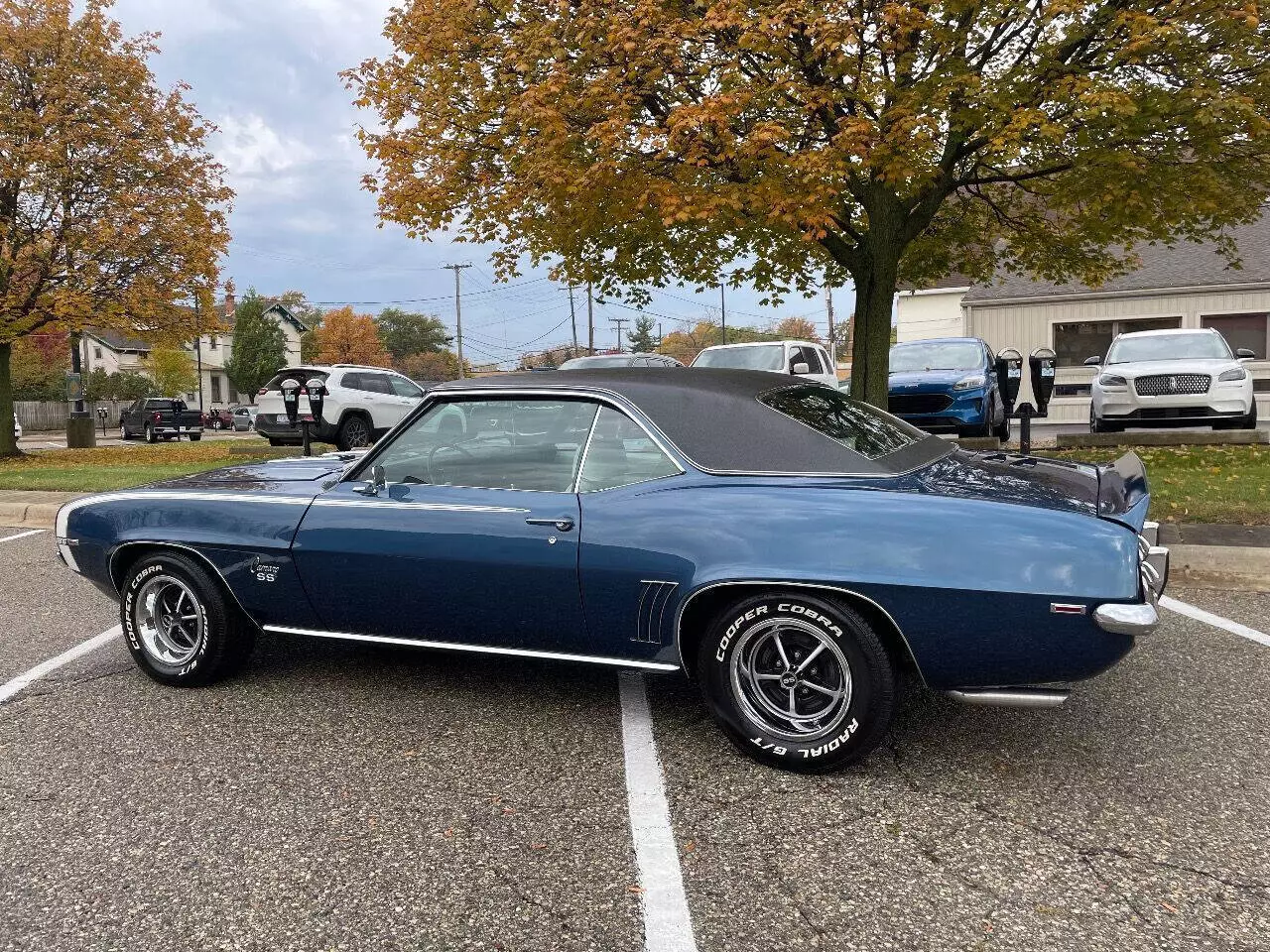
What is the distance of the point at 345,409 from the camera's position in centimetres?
1444

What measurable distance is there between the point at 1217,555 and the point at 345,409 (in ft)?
39.6

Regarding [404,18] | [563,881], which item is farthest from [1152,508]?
[404,18]

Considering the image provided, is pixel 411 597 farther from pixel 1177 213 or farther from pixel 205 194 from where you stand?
pixel 205 194

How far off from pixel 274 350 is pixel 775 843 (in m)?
67.5

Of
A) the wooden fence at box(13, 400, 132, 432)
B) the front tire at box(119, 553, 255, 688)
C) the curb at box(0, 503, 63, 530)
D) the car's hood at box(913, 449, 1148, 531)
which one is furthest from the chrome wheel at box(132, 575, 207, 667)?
the wooden fence at box(13, 400, 132, 432)

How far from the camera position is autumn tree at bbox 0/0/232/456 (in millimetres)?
17297

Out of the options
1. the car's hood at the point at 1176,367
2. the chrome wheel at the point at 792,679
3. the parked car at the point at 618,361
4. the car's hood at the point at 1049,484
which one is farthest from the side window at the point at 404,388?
the chrome wheel at the point at 792,679

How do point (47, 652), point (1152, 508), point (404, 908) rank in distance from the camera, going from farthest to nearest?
point (1152, 508) → point (47, 652) → point (404, 908)

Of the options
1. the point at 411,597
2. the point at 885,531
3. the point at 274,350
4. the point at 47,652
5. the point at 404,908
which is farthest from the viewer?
the point at 274,350

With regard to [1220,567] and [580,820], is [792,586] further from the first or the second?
[1220,567]

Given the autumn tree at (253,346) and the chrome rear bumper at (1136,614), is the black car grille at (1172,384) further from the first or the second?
the autumn tree at (253,346)

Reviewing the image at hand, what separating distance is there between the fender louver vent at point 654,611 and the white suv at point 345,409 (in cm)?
1168

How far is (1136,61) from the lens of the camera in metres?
8.22

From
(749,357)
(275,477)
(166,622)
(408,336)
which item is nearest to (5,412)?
(749,357)
